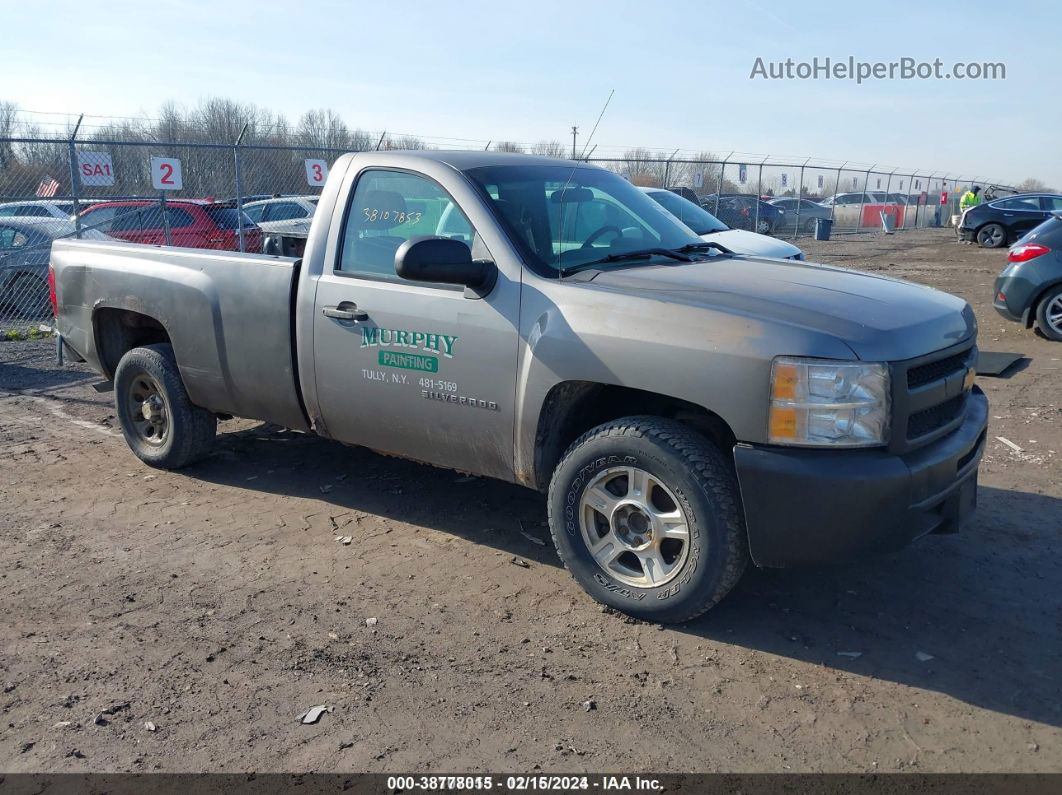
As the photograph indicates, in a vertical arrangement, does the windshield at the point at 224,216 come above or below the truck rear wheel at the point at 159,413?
above

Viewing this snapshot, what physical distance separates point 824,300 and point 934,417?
673 mm

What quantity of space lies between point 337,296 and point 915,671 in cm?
314

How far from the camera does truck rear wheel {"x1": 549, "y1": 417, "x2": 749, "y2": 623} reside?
3779mm

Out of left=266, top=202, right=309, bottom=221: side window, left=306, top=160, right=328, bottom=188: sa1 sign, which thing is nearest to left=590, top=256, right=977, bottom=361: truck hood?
left=306, top=160, right=328, bottom=188: sa1 sign

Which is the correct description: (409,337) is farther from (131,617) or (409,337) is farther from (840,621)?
(840,621)

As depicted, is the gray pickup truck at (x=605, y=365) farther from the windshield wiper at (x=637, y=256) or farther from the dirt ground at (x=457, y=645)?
the dirt ground at (x=457, y=645)

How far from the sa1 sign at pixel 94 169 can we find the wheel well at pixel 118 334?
7.34 m

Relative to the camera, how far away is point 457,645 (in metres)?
3.88

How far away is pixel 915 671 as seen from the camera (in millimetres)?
3684

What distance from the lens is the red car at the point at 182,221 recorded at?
46.9 ft

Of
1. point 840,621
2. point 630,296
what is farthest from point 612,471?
point 840,621

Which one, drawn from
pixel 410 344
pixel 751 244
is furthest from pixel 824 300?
pixel 751 244

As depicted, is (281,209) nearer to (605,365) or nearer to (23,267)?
(23,267)

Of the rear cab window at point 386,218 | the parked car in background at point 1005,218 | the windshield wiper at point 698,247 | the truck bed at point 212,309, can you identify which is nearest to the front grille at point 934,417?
the windshield wiper at point 698,247
